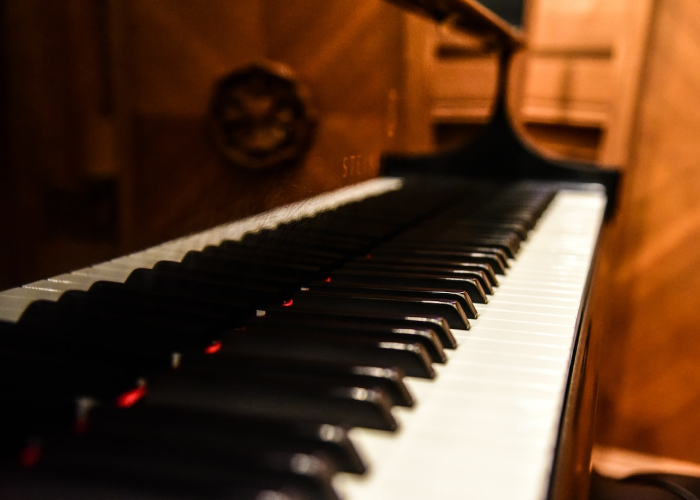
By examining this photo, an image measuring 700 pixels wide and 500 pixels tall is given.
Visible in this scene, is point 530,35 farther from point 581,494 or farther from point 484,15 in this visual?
point 581,494

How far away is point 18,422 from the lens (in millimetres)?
449

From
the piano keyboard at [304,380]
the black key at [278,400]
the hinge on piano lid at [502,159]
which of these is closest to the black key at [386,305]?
the piano keyboard at [304,380]

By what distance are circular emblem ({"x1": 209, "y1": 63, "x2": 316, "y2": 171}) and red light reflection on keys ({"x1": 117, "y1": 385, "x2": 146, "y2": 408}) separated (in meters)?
0.31

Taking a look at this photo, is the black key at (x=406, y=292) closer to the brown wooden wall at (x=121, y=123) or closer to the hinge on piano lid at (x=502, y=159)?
the brown wooden wall at (x=121, y=123)

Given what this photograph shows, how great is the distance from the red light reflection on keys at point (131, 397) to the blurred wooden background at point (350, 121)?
0.44ft

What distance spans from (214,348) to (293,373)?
0.43ft

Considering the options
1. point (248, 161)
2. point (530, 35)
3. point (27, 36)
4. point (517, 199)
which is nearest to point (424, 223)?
point (517, 199)

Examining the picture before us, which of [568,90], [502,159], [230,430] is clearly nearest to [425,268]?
[230,430]

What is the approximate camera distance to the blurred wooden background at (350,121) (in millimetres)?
503

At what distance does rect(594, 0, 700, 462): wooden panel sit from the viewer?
2.51 meters

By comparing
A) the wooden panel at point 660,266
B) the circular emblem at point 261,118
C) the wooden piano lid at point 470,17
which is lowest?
the wooden panel at point 660,266

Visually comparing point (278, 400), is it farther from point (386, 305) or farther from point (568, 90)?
point (568, 90)

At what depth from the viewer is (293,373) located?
0.54 meters

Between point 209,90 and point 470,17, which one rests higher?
point 470,17
